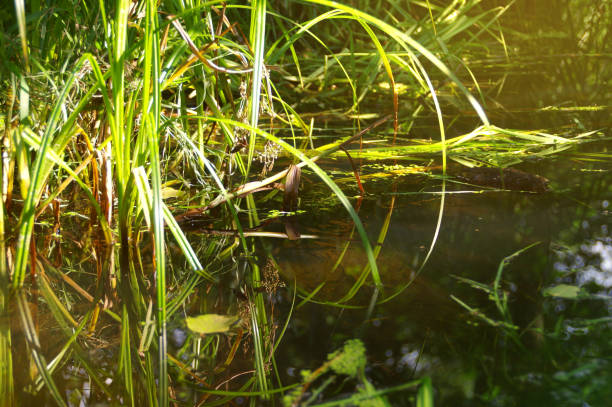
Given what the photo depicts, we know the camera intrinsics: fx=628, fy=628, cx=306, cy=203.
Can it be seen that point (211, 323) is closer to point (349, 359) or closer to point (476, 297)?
point (349, 359)

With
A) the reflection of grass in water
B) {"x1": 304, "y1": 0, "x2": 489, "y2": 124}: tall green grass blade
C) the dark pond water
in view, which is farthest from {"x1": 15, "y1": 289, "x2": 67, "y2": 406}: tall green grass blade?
{"x1": 304, "y1": 0, "x2": 489, "y2": 124}: tall green grass blade

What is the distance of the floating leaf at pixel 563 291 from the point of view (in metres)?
0.80

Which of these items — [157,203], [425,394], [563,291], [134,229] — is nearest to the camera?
[425,394]

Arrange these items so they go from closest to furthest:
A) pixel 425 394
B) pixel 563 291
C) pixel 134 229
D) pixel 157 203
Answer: pixel 425 394
pixel 157 203
pixel 563 291
pixel 134 229

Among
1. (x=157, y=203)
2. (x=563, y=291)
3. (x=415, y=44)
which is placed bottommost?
(x=563, y=291)

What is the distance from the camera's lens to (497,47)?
11.3 feet

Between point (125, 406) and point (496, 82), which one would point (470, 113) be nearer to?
point (496, 82)

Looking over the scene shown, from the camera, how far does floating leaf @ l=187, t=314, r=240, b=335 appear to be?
2.48ft

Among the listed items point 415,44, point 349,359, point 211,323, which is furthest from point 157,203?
point 415,44

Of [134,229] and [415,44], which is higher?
[415,44]

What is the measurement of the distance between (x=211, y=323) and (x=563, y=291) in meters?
0.45

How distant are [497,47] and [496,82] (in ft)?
3.12

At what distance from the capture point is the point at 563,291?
82cm

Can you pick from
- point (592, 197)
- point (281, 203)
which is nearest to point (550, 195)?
point (592, 197)
